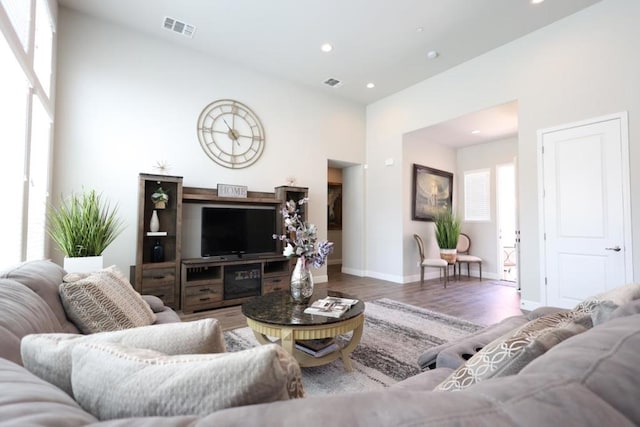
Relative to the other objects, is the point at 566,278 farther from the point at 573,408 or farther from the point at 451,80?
the point at 573,408

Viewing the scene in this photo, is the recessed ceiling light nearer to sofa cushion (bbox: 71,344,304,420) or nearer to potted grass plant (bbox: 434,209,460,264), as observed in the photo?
potted grass plant (bbox: 434,209,460,264)

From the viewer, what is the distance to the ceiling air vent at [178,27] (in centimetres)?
363

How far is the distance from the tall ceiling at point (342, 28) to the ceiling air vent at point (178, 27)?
6 cm

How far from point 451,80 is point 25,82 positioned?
523 centimetres

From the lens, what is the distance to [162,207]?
3791 mm

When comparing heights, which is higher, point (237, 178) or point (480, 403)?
point (237, 178)

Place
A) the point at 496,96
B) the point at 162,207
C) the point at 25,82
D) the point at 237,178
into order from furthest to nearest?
the point at 237,178, the point at 496,96, the point at 162,207, the point at 25,82

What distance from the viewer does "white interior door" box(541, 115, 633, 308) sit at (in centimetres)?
313

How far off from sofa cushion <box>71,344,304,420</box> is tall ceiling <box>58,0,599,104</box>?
3.86m

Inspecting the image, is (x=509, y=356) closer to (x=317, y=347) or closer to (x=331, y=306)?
(x=331, y=306)

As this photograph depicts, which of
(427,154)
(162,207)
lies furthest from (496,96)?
(162,207)

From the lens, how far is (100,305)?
149 centimetres

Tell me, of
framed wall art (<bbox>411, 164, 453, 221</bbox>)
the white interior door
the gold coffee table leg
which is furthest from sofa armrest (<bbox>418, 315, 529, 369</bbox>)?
framed wall art (<bbox>411, 164, 453, 221</bbox>)

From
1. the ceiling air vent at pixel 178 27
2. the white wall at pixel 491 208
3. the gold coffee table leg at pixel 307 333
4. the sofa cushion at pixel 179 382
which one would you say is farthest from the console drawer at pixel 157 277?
the white wall at pixel 491 208
